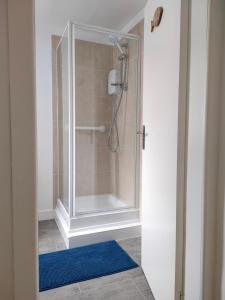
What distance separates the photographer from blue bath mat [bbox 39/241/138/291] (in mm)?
1626

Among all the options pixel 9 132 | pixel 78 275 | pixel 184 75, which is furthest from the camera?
pixel 78 275

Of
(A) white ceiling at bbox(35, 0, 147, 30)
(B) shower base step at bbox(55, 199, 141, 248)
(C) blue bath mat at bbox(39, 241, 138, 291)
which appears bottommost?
(C) blue bath mat at bbox(39, 241, 138, 291)

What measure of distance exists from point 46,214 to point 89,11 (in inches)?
95.0

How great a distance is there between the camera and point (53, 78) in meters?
2.80

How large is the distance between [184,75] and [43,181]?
2.24 meters

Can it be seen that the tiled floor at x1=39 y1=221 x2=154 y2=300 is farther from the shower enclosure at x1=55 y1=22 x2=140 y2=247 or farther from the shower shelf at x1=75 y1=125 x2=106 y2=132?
the shower shelf at x1=75 y1=125 x2=106 y2=132

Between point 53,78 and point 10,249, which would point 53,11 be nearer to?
point 53,78

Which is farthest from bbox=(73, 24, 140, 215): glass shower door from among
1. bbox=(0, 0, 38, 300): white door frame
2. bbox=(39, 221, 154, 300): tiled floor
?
bbox=(0, 0, 38, 300): white door frame

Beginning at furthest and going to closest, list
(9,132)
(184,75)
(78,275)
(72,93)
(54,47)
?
(54,47) < (72,93) < (78,275) < (184,75) < (9,132)

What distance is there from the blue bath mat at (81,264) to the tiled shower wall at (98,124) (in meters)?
0.74

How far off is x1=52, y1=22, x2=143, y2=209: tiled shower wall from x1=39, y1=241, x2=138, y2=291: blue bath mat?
0.74 metres

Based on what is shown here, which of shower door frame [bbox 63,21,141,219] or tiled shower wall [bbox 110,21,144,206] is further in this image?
tiled shower wall [bbox 110,21,144,206]

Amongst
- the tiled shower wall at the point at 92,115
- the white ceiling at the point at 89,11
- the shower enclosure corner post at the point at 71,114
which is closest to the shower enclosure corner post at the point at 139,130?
the white ceiling at the point at 89,11

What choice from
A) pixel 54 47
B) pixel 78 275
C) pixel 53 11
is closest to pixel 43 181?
pixel 78 275
